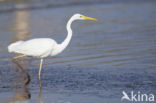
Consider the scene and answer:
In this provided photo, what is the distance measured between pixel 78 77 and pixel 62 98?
65.9 inches

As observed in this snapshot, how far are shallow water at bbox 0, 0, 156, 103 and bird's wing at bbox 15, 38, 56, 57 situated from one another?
1.80 feet

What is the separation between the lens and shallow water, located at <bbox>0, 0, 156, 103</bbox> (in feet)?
27.5

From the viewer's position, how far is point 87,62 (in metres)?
11.2

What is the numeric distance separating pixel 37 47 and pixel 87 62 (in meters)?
2.01

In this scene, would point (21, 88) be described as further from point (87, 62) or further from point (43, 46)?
point (87, 62)

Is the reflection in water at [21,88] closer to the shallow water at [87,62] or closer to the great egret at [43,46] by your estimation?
the shallow water at [87,62]

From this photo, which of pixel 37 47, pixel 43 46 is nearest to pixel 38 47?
pixel 37 47

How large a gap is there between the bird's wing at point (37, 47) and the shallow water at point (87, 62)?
55 centimetres

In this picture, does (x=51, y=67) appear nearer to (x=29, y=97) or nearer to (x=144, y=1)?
(x=29, y=97)

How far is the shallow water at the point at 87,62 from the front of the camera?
837 cm

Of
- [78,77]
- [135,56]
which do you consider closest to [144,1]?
[135,56]

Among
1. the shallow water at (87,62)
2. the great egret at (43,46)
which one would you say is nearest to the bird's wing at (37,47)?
the great egret at (43,46)

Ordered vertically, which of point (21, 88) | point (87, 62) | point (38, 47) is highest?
point (38, 47)

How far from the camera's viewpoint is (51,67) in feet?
35.8
